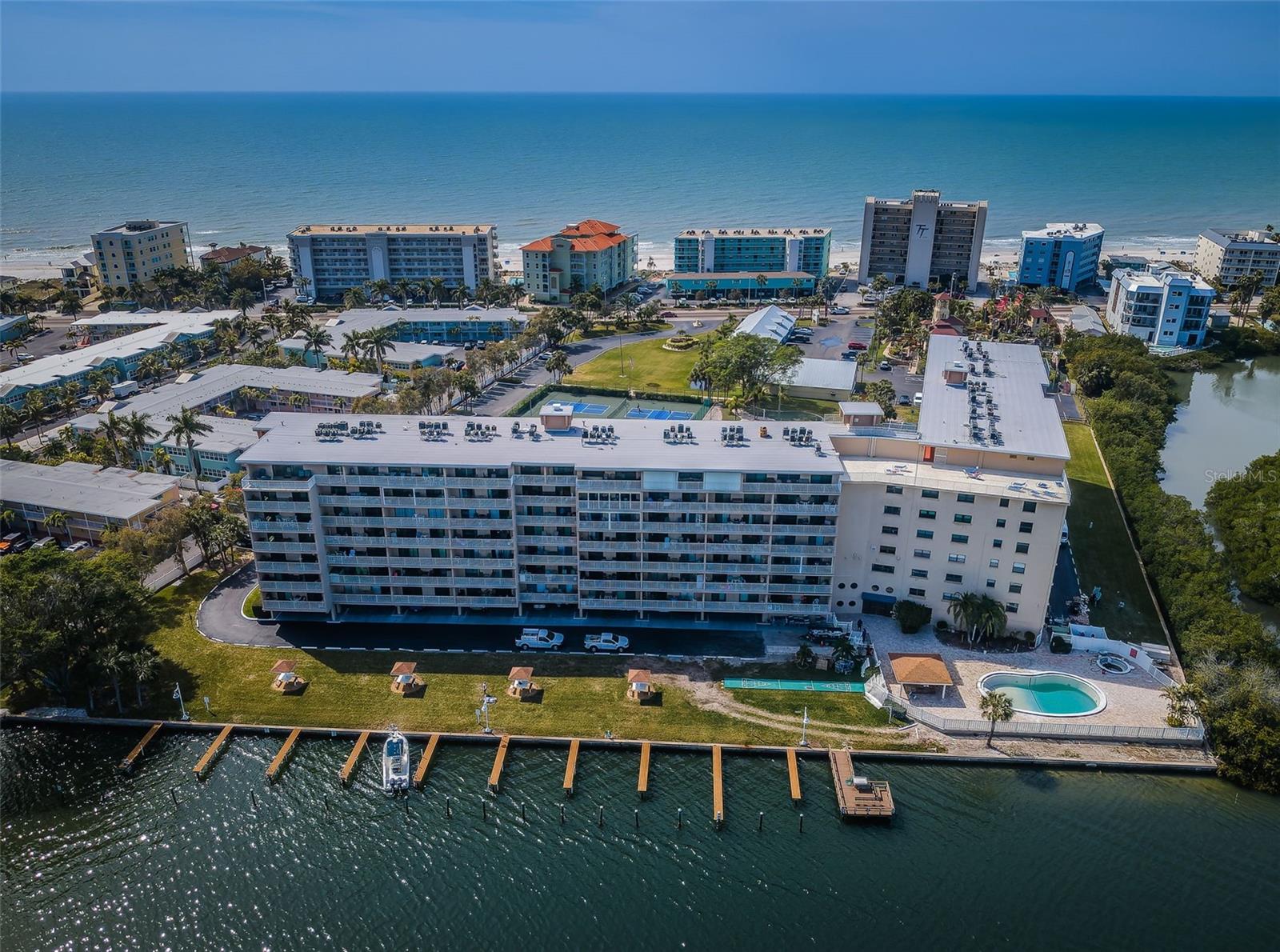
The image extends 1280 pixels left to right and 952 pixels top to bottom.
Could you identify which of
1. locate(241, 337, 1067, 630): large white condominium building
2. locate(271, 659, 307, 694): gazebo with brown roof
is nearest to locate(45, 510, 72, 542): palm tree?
locate(241, 337, 1067, 630): large white condominium building

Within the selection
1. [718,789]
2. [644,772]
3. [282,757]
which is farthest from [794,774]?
[282,757]

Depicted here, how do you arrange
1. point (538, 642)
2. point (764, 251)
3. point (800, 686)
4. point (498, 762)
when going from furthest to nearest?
1. point (764, 251)
2. point (538, 642)
3. point (800, 686)
4. point (498, 762)

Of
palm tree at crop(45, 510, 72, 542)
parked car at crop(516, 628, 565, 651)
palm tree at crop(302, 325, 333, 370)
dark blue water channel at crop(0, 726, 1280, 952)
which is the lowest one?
dark blue water channel at crop(0, 726, 1280, 952)

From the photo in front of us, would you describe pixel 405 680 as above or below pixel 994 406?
below

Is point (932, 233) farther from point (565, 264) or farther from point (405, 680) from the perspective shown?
point (405, 680)

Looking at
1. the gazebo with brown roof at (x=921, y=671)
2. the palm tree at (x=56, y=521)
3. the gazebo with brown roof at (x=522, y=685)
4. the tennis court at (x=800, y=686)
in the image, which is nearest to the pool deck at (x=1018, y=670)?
the gazebo with brown roof at (x=921, y=671)

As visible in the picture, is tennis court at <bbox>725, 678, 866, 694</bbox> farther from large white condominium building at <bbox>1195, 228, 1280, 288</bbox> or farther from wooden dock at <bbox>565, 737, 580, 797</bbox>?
large white condominium building at <bbox>1195, 228, 1280, 288</bbox>

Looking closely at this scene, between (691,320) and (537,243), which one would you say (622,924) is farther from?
(537,243)
